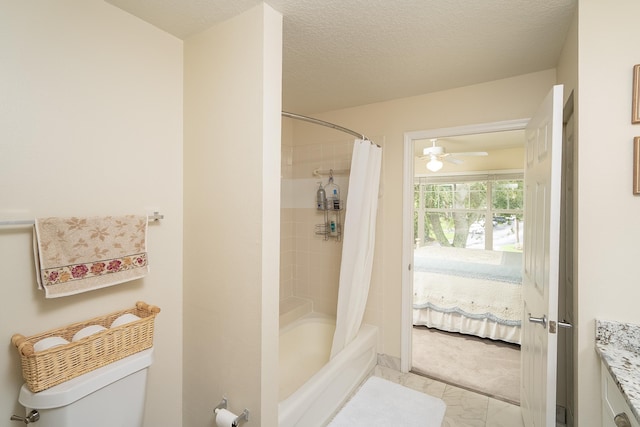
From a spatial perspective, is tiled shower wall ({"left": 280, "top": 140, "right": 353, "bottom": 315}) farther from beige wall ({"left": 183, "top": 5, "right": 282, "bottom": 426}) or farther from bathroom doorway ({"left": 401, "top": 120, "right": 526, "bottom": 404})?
beige wall ({"left": 183, "top": 5, "right": 282, "bottom": 426})

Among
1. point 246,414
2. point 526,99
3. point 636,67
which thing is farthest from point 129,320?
point 526,99

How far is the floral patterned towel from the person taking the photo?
1.06 m

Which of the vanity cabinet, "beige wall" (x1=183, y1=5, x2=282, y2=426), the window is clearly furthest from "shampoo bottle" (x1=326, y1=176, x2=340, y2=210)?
the window

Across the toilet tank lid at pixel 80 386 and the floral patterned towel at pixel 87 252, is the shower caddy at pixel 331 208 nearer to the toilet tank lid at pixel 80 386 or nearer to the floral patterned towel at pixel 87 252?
the floral patterned towel at pixel 87 252

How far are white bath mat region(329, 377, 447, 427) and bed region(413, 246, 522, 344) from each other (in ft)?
4.21

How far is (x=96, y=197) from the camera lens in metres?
1.28

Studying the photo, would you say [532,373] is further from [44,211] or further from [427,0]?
[44,211]

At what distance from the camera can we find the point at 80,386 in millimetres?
1020

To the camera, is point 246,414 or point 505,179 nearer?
point 246,414

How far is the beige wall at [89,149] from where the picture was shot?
1061 mm

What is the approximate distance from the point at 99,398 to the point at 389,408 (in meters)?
1.78

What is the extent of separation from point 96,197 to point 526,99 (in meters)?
2.64

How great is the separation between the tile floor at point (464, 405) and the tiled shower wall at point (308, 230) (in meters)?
0.88

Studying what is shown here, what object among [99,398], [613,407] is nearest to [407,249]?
[613,407]
